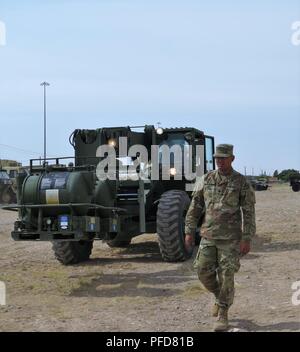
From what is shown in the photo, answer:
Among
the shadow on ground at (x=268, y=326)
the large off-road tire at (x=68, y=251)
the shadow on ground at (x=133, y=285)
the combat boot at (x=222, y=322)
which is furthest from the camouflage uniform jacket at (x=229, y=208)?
the large off-road tire at (x=68, y=251)

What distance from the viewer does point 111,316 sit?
6.53m

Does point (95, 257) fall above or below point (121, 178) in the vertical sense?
below

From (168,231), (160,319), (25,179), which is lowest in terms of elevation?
(160,319)

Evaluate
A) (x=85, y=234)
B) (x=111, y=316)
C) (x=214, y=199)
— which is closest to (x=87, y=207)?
(x=85, y=234)

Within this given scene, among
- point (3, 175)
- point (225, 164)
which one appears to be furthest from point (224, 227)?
point (3, 175)

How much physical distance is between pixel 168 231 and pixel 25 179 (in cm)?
249

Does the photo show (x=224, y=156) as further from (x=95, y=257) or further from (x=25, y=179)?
(x=95, y=257)

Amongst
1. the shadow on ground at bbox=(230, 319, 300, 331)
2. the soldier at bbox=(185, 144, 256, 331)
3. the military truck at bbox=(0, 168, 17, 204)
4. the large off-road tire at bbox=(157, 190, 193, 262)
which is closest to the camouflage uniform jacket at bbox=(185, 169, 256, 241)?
the soldier at bbox=(185, 144, 256, 331)

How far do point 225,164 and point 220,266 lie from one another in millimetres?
1016

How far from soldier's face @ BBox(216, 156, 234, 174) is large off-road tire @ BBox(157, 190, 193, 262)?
3.93 meters

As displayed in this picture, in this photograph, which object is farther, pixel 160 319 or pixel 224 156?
pixel 160 319

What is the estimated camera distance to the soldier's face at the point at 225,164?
19.5 feet

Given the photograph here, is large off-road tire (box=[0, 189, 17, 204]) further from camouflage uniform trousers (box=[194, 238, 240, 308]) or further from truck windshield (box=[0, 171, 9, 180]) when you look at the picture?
camouflage uniform trousers (box=[194, 238, 240, 308])
